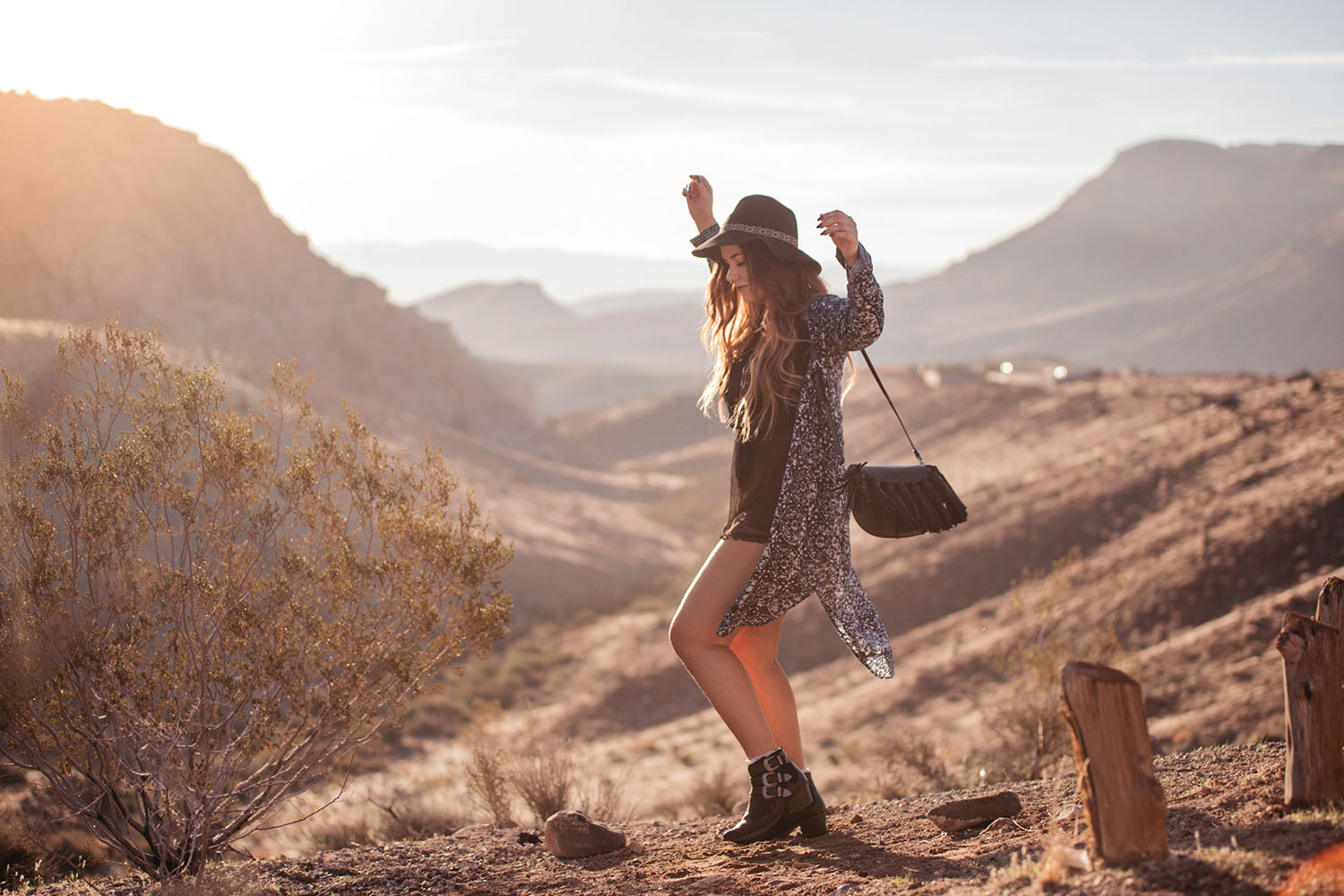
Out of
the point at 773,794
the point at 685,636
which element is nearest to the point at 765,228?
the point at 685,636

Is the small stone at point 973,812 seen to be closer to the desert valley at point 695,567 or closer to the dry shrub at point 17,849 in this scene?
the desert valley at point 695,567

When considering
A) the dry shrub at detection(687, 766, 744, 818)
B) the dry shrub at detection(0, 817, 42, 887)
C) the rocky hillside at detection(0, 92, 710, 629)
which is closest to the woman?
the dry shrub at detection(0, 817, 42, 887)

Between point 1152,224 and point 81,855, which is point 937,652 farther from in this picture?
point 1152,224

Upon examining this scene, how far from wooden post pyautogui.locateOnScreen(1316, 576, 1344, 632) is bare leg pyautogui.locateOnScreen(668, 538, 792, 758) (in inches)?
65.7

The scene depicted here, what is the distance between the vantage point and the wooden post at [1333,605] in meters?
3.15

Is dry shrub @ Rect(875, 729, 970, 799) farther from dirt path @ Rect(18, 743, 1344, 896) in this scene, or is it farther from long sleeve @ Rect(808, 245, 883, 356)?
long sleeve @ Rect(808, 245, 883, 356)

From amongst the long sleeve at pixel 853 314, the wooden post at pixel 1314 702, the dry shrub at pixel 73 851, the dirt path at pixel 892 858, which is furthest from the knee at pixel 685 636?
the dry shrub at pixel 73 851

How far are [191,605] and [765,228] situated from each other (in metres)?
2.45

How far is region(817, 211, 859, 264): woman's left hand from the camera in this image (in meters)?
3.25

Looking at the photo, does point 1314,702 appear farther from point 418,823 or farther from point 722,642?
point 418,823

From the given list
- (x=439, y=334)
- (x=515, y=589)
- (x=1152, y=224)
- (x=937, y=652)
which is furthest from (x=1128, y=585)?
(x=1152, y=224)

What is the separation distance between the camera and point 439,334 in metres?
36.6

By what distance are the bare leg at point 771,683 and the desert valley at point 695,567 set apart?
36cm

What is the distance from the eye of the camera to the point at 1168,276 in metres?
112
